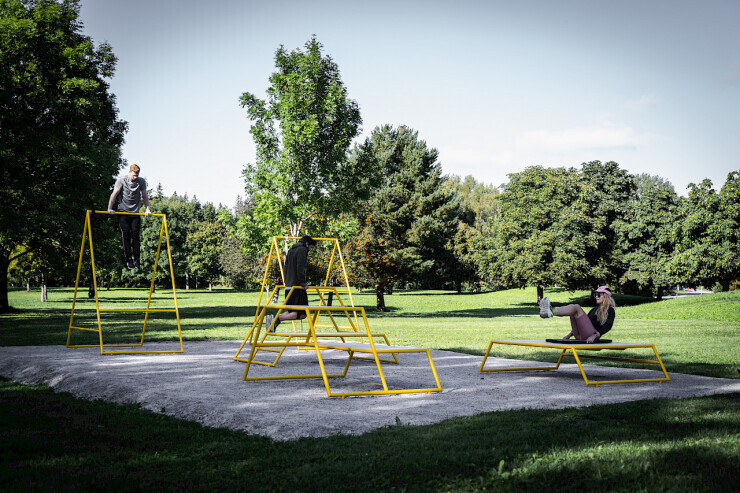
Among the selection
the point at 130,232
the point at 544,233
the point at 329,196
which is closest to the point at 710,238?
the point at 544,233

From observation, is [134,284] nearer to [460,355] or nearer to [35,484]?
[460,355]

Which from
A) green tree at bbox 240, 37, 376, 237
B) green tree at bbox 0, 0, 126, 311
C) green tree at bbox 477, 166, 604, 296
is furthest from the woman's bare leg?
green tree at bbox 477, 166, 604, 296

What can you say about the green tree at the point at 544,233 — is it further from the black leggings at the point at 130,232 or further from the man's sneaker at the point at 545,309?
the man's sneaker at the point at 545,309

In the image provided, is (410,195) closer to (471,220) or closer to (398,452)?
(471,220)

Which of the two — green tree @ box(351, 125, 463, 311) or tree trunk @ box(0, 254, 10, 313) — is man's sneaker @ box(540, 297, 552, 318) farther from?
green tree @ box(351, 125, 463, 311)

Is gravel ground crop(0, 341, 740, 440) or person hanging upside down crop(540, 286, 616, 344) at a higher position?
person hanging upside down crop(540, 286, 616, 344)

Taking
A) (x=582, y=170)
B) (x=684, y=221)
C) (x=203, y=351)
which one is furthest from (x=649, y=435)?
(x=582, y=170)

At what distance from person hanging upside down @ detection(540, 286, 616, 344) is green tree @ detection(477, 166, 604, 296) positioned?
30396 millimetres

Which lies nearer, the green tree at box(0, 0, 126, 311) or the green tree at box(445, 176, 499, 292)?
the green tree at box(0, 0, 126, 311)

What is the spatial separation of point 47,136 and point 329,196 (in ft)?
36.9

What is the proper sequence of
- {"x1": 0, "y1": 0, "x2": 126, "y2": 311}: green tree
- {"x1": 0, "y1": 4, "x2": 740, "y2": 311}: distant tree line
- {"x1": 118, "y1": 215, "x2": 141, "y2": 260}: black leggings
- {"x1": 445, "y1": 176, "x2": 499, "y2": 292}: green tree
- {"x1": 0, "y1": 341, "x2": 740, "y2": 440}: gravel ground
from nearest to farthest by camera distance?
{"x1": 0, "y1": 341, "x2": 740, "y2": 440}: gravel ground < {"x1": 118, "y1": 215, "x2": 141, "y2": 260}: black leggings < {"x1": 0, "y1": 0, "x2": 126, "y2": 311}: green tree < {"x1": 0, "y1": 4, "x2": 740, "y2": 311}: distant tree line < {"x1": 445, "y1": 176, "x2": 499, "y2": 292}: green tree

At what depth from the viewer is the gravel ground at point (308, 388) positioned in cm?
596

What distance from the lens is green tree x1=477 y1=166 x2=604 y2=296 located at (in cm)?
3928

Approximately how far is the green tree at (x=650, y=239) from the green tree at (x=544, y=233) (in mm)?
2257
